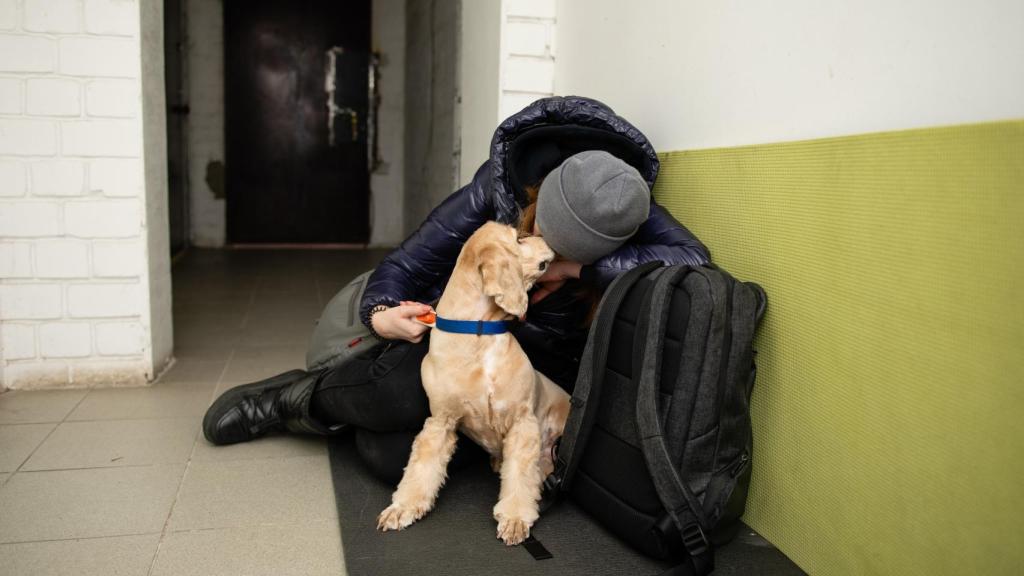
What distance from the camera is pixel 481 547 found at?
171 cm

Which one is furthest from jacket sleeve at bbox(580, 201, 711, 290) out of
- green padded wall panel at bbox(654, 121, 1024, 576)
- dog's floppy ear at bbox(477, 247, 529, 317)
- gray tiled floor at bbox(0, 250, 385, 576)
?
gray tiled floor at bbox(0, 250, 385, 576)

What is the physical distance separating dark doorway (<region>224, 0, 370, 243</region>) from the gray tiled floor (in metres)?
4.35

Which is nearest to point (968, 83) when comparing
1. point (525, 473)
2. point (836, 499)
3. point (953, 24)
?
point (953, 24)

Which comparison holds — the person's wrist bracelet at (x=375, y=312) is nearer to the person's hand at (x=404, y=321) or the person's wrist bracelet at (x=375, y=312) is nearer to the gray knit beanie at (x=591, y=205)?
the person's hand at (x=404, y=321)

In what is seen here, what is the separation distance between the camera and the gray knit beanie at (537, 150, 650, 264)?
1.66 m

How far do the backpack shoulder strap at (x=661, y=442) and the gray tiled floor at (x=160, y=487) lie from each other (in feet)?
2.28

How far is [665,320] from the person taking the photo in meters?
1.62

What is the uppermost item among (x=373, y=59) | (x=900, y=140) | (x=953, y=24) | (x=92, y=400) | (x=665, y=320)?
(x=373, y=59)

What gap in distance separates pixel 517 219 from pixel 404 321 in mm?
383

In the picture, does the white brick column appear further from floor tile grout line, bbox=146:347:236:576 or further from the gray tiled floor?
floor tile grout line, bbox=146:347:236:576

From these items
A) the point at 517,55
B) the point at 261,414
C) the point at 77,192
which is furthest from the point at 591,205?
the point at 77,192

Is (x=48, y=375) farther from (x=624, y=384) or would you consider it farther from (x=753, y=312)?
(x=753, y=312)

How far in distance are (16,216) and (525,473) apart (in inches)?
83.9

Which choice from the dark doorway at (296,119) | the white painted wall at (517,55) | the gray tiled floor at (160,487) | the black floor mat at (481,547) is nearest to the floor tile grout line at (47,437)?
the gray tiled floor at (160,487)
